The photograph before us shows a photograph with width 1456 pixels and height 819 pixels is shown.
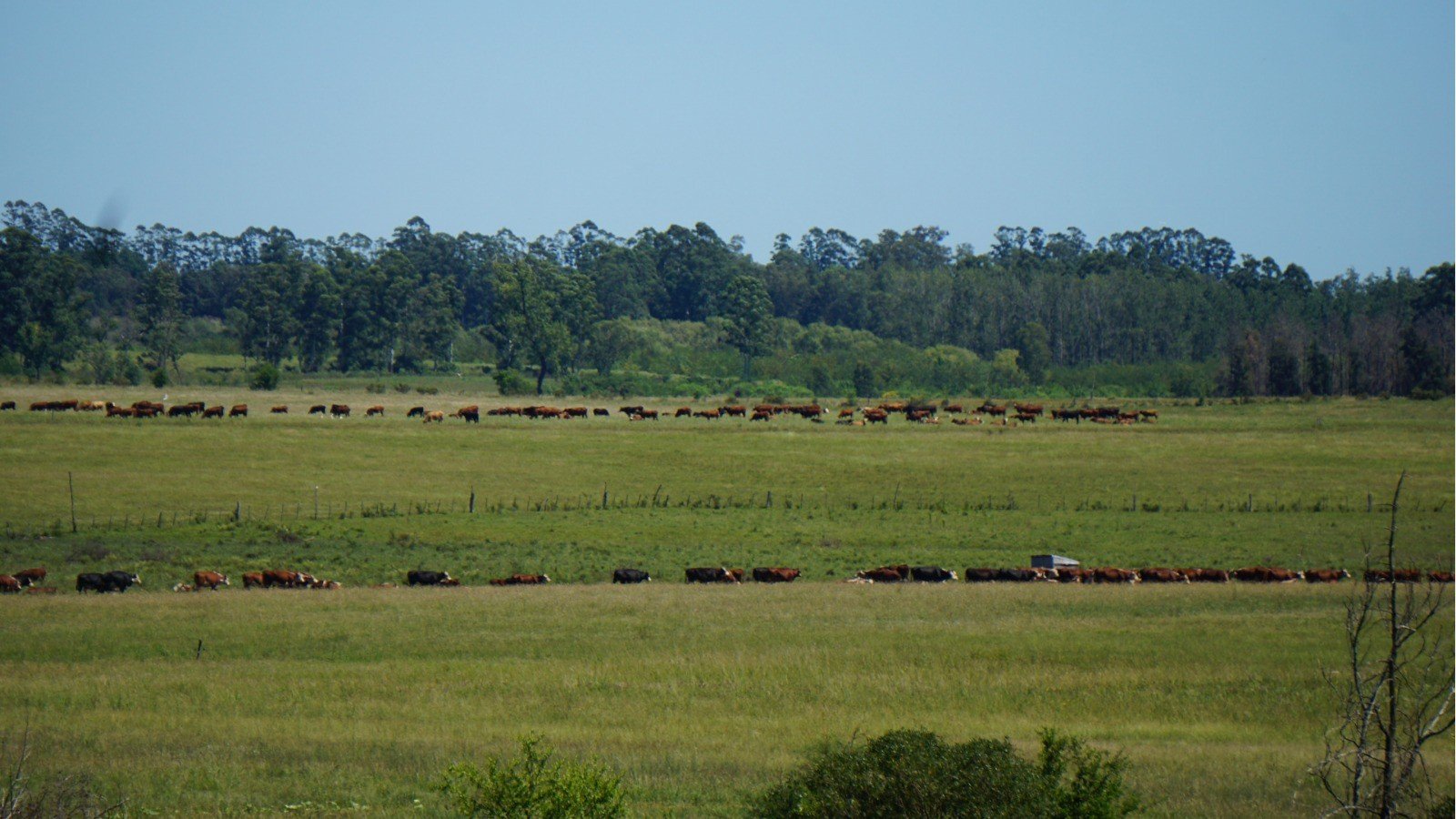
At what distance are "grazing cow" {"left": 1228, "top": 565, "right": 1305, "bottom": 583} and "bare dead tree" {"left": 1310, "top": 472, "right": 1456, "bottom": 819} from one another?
1.91 metres

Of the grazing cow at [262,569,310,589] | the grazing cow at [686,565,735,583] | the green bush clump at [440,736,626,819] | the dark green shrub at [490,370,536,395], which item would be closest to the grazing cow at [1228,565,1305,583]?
the grazing cow at [686,565,735,583]

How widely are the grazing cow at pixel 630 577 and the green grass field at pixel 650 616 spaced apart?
2.34 ft

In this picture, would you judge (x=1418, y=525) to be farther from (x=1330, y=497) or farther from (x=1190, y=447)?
(x=1190, y=447)

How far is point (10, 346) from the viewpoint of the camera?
405ft

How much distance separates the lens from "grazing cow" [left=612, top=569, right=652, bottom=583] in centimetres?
3694

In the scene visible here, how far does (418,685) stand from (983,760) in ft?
46.0

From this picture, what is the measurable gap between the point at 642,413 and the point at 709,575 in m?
54.2

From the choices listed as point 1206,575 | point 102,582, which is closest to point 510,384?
point 102,582

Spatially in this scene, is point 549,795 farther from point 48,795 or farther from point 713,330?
point 713,330

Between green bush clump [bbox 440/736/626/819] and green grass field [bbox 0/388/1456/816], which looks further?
green grass field [bbox 0/388/1456/816]

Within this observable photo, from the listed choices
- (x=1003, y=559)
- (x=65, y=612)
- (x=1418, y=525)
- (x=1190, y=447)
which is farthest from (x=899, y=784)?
(x=1190, y=447)

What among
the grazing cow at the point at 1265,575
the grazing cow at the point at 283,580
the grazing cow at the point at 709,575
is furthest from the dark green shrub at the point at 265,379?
the grazing cow at the point at 1265,575

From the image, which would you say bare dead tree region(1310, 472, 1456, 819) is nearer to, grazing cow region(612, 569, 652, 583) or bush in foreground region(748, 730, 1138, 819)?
bush in foreground region(748, 730, 1138, 819)

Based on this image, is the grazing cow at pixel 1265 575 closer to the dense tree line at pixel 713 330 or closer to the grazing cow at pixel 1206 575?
the grazing cow at pixel 1206 575
